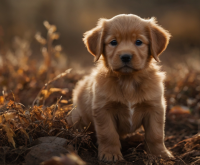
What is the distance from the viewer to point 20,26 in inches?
605

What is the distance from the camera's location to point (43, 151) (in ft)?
7.39

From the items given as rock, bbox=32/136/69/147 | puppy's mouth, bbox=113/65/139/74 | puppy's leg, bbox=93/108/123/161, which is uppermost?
puppy's mouth, bbox=113/65/139/74

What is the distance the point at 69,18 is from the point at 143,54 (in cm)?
1490

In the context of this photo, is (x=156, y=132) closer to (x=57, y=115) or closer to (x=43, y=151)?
(x=57, y=115)

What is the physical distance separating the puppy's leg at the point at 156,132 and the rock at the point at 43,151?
113 centimetres

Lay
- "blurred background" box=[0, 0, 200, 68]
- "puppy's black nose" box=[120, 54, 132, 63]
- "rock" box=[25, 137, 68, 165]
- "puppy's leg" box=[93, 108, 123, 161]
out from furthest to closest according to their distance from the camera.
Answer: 1. "blurred background" box=[0, 0, 200, 68]
2. "puppy's leg" box=[93, 108, 123, 161]
3. "puppy's black nose" box=[120, 54, 132, 63]
4. "rock" box=[25, 137, 68, 165]

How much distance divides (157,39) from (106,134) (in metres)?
1.37

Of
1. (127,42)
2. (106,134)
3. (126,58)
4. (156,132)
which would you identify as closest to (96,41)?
(127,42)

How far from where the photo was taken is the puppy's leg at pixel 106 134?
2.95 metres

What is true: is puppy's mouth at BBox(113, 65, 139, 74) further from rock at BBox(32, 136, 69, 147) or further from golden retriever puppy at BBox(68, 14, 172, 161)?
rock at BBox(32, 136, 69, 147)

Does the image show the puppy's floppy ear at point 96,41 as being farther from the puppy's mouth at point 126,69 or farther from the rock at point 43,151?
the rock at point 43,151

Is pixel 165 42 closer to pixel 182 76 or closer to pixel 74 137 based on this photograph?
pixel 74 137

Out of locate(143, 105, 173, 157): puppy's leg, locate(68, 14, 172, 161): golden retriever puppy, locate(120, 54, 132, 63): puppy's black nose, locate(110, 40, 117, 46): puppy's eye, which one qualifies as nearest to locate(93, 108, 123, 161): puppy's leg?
locate(68, 14, 172, 161): golden retriever puppy

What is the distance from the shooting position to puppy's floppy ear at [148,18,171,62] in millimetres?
3121
